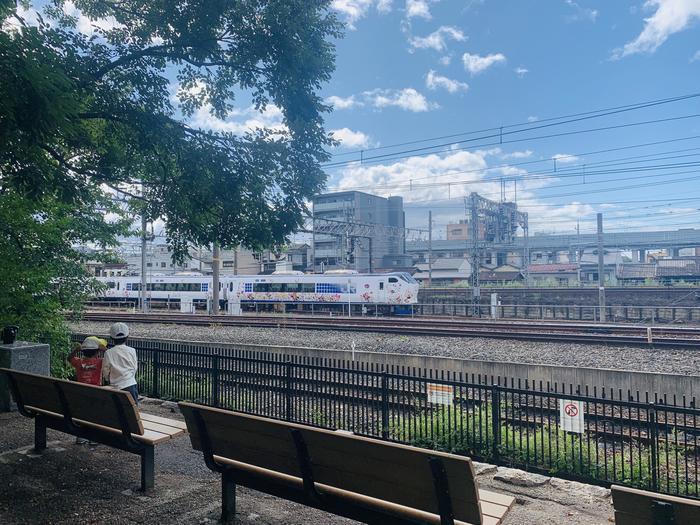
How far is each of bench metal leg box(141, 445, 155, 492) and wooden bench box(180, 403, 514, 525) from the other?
64cm

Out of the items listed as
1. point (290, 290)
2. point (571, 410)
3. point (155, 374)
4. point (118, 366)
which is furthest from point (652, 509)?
point (290, 290)

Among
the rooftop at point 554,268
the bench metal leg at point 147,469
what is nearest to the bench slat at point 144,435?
the bench metal leg at point 147,469

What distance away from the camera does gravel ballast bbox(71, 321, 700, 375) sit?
13859 mm

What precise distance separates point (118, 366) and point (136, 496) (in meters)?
1.77

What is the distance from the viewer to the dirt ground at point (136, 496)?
4047mm

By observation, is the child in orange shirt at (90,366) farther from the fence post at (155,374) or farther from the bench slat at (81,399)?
the fence post at (155,374)

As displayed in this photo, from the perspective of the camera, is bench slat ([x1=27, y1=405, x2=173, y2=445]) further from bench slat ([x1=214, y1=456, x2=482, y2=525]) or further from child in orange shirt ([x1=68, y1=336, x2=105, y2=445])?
child in orange shirt ([x1=68, y1=336, x2=105, y2=445])

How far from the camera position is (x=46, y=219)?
29.1 ft

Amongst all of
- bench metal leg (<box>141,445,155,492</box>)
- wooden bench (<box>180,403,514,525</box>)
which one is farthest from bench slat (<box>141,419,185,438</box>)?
wooden bench (<box>180,403,514,525</box>)

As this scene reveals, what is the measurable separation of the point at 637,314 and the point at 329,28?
30009 mm

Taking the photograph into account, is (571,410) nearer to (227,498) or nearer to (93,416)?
(227,498)

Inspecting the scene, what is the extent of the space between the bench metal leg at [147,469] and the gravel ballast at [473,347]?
38.4 feet

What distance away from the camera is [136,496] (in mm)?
4410

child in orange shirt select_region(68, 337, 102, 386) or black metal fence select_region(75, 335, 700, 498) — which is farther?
child in orange shirt select_region(68, 337, 102, 386)
